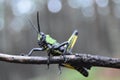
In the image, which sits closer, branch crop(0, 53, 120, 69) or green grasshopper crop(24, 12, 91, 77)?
branch crop(0, 53, 120, 69)

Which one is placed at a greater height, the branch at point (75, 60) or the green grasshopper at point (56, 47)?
the branch at point (75, 60)

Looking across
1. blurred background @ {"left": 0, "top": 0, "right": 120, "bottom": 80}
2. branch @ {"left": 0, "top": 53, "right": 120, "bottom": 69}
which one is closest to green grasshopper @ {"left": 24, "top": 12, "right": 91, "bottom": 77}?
branch @ {"left": 0, "top": 53, "right": 120, "bottom": 69}

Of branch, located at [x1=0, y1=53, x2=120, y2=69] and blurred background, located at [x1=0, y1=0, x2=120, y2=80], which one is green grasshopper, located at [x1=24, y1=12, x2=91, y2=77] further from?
blurred background, located at [x1=0, y1=0, x2=120, y2=80]

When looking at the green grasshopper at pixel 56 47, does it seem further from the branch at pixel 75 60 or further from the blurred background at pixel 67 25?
the blurred background at pixel 67 25

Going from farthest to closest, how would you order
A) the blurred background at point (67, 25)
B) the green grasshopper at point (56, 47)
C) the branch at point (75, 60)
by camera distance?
the blurred background at point (67, 25) → the green grasshopper at point (56, 47) → the branch at point (75, 60)

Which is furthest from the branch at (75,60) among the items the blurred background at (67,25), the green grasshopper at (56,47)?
the blurred background at (67,25)

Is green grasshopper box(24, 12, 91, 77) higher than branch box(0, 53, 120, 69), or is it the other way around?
branch box(0, 53, 120, 69)

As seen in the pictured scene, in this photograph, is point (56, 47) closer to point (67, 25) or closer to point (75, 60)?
point (75, 60)

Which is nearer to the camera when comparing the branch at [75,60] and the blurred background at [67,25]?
the branch at [75,60]

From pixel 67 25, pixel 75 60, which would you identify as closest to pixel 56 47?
pixel 75 60

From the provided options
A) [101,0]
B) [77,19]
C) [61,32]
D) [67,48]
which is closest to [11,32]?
[61,32]

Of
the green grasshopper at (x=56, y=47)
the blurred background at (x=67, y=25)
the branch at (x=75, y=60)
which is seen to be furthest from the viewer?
the blurred background at (x=67, y=25)

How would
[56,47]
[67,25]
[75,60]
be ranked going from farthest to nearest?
[67,25] → [56,47] → [75,60]
